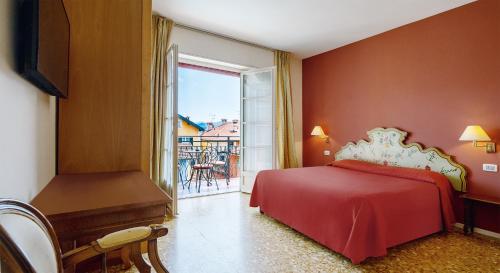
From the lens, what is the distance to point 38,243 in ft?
2.70

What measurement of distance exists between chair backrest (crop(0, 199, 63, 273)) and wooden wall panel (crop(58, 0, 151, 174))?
105cm

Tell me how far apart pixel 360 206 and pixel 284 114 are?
3002mm

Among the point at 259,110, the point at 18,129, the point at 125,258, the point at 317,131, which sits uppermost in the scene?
the point at 259,110

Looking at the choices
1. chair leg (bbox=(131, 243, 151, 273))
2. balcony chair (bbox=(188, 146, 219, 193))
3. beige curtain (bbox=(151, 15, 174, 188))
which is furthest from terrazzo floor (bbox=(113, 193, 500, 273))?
balcony chair (bbox=(188, 146, 219, 193))

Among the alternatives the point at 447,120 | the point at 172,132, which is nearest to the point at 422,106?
the point at 447,120

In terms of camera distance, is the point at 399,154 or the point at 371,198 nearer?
the point at 371,198

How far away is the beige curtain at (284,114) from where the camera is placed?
194 inches

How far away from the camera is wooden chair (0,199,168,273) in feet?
1.94

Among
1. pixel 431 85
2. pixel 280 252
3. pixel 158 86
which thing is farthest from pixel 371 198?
pixel 158 86

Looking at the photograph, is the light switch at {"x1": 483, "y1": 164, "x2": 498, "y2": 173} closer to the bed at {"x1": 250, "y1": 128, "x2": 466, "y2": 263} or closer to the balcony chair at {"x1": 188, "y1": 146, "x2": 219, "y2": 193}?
the bed at {"x1": 250, "y1": 128, "x2": 466, "y2": 263}

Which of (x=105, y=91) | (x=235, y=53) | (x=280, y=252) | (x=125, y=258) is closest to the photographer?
(x=105, y=91)

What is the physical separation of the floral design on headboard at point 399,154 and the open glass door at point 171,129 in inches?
114

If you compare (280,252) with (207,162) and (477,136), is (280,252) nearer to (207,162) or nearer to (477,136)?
(477,136)

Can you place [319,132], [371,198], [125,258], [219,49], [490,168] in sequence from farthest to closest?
[319,132] → [219,49] → [490,168] → [371,198] → [125,258]
